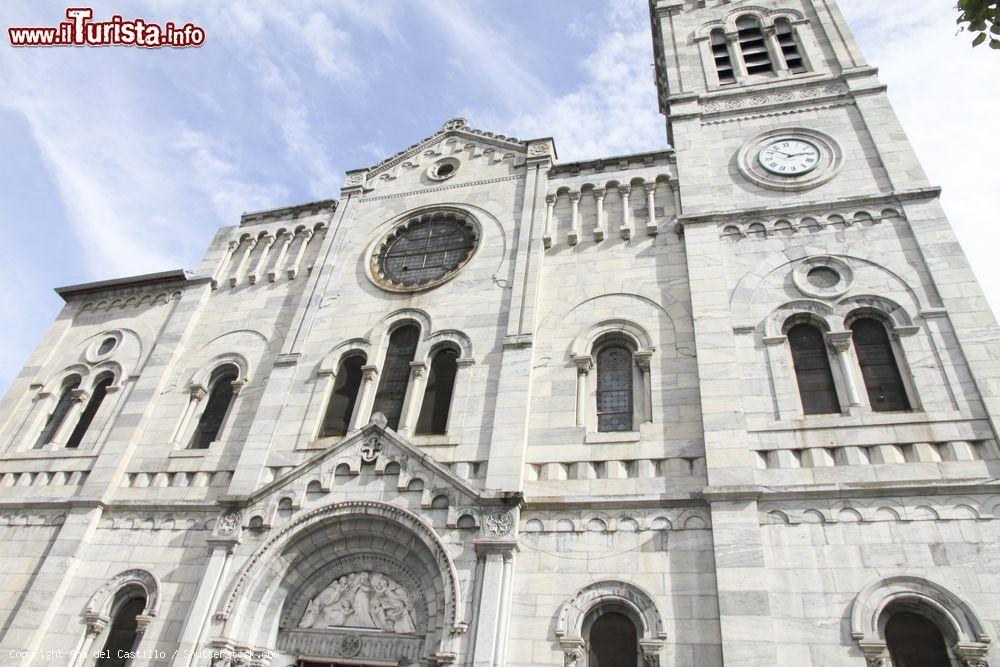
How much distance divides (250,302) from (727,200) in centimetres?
1277

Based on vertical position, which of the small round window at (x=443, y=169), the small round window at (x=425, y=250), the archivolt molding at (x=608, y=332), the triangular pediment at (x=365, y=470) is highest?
the small round window at (x=443, y=169)

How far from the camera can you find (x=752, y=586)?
10242 millimetres

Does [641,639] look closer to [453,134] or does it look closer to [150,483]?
[150,483]

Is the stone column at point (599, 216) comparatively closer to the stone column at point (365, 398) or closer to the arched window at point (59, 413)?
the stone column at point (365, 398)

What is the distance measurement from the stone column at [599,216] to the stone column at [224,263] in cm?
1092

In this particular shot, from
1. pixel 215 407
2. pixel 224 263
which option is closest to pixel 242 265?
pixel 224 263

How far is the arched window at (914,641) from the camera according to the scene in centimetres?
953

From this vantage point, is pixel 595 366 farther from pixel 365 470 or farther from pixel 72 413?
pixel 72 413

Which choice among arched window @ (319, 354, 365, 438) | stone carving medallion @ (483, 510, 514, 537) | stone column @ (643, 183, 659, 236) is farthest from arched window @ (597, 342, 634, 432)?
arched window @ (319, 354, 365, 438)

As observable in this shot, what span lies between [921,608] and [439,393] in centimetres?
944

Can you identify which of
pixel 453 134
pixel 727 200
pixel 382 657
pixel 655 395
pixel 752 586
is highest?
pixel 453 134

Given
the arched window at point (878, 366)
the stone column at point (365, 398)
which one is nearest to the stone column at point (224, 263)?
the stone column at point (365, 398)

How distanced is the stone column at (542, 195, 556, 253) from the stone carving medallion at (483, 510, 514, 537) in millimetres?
7353

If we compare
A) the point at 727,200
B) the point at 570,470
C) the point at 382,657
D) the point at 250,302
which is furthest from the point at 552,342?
the point at 250,302
